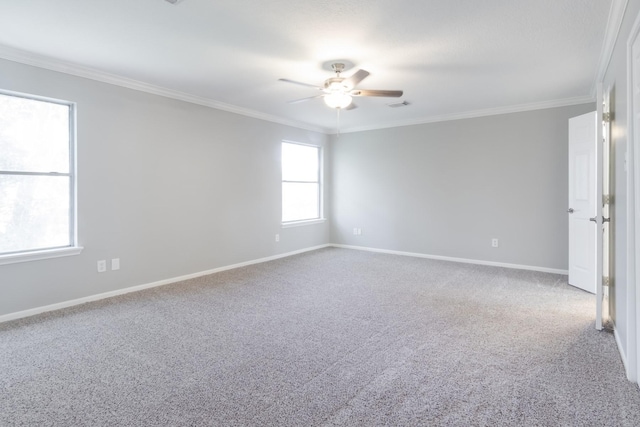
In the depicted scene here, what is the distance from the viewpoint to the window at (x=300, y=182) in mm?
6328

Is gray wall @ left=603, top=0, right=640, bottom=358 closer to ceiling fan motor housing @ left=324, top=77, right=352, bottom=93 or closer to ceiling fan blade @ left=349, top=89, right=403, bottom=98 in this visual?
ceiling fan blade @ left=349, top=89, right=403, bottom=98

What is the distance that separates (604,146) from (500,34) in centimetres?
130

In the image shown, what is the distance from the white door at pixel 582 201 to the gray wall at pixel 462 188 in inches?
25.5

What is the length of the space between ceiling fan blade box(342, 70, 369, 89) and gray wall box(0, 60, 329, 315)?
236 cm

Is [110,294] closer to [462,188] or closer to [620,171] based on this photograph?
[620,171]

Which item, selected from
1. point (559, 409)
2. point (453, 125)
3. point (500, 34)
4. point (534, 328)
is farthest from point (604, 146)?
point (453, 125)

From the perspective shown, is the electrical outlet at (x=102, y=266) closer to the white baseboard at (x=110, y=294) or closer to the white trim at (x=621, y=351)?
the white baseboard at (x=110, y=294)


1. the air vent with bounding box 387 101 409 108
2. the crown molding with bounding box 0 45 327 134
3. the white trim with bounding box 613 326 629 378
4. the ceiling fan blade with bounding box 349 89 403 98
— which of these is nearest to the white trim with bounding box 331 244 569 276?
the white trim with bounding box 613 326 629 378

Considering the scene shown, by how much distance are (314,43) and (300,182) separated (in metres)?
3.79

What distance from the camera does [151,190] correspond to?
424 centimetres

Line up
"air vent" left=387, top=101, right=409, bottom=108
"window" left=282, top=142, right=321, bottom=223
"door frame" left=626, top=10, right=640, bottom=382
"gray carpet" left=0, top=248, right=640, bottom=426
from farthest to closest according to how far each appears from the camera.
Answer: "window" left=282, top=142, right=321, bottom=223 < "air vent" left=387, top=101, right=409, bottom=108 < "door frame" left=626, top=10, right=640, bottom=382 < "gray carpet" left=0, top=248, right=640, bottom=426

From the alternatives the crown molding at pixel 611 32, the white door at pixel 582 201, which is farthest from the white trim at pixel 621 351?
the crown molding at pixel 611 32

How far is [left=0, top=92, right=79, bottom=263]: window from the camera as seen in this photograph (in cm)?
322

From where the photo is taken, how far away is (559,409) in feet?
6.03
